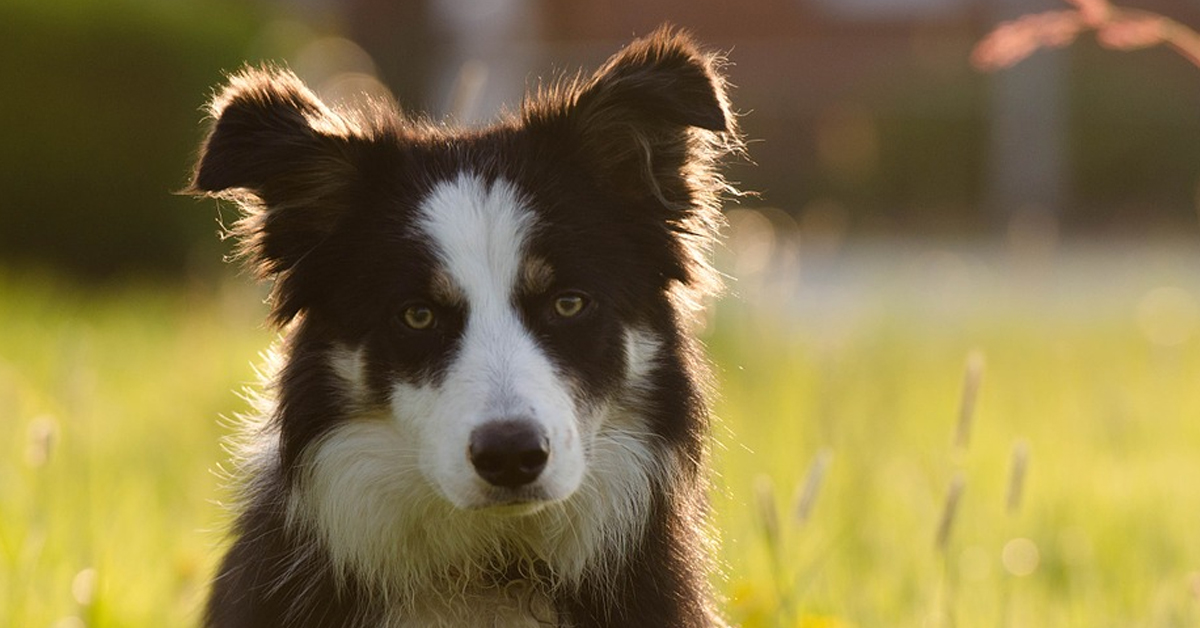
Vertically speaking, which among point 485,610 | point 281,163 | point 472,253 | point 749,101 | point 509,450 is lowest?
point 749,101

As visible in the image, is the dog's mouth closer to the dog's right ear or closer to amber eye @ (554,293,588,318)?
amber eye @ (554,293,588,318)

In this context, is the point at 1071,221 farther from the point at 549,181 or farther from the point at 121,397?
the point at 549,181

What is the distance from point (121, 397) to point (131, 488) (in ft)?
6.95

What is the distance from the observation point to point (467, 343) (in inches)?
128

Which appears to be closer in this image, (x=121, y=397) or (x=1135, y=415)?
(x=1135, y=415)

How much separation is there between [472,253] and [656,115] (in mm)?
569

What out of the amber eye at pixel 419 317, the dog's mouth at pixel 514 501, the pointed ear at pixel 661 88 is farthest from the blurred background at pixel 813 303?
the amber eye at pixel 419 317

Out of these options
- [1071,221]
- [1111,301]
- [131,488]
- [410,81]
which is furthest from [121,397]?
[1071,221]

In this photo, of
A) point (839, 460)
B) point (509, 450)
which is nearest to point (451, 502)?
point (509, 450)

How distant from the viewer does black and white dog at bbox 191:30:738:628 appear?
3344 millimetres

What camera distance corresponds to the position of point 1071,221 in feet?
61.1

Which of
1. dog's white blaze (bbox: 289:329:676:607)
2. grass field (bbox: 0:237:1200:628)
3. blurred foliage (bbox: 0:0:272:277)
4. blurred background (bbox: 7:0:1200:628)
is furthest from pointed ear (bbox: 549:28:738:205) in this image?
blurred foliage (bbox: 0:0:272:277)

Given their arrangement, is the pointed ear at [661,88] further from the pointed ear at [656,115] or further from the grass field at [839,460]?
the grass field at [839,460]

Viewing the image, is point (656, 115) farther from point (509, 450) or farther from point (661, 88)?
point (509, 450)
